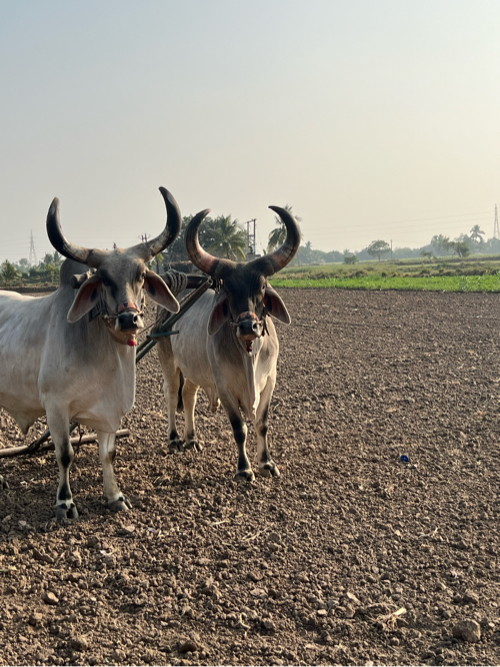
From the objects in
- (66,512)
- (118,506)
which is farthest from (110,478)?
(66,512)

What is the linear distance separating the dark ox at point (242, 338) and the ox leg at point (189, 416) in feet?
1.82

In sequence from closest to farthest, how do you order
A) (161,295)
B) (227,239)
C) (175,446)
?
(161,295) → (175,446) → (227,239)

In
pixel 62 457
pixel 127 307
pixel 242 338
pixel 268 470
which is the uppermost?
pixel 127 307

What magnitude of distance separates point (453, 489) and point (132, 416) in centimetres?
402

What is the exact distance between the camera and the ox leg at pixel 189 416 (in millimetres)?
6471

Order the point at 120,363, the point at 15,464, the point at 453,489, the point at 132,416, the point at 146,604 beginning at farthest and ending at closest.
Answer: the point at 132,416, the point at 15,464, the point at 453,489, the point at 120,363, the point at 146,604

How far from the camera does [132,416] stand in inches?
301

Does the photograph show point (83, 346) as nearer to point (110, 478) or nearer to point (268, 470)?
point (110, 478)

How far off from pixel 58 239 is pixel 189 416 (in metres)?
2.90

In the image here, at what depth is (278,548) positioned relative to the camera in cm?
412

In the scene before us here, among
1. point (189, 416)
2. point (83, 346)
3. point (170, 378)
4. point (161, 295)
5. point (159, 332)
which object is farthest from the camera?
point (170, 378)

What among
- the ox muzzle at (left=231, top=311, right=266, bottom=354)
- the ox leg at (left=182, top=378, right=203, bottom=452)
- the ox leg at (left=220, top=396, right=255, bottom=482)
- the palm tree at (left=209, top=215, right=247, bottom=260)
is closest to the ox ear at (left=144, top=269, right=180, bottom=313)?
the ox muzzle at (left=231, top=311, right=266, bottom=354)

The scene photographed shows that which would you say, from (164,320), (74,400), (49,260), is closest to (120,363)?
(74,400)

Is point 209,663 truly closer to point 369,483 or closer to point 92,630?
point 92,630
